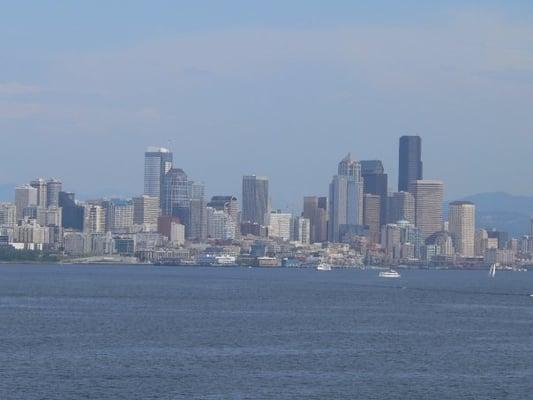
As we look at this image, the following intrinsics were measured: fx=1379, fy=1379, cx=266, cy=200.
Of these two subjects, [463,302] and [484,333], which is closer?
[484,333]

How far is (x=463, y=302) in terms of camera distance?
91.7m

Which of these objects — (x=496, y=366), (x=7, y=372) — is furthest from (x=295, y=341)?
(x=7, y=372)

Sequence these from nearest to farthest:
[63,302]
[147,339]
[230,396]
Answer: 1. [230,396]
2. [147,339]
3. [63,302]

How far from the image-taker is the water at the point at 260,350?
137 feet

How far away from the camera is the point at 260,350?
51688 millimetres

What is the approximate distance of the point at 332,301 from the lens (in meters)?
90.8

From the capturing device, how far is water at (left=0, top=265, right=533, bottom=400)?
1639 inches

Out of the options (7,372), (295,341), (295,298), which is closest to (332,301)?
(295,298)

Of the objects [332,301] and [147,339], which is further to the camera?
[332,301]

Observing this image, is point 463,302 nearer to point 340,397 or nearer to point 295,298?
point 295,298

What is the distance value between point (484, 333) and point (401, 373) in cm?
1726

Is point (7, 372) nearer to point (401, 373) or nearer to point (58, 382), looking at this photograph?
point (58, 382)

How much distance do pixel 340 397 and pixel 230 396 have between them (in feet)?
10.5

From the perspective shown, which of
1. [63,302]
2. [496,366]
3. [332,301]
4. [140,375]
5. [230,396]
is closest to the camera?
[230,396]
